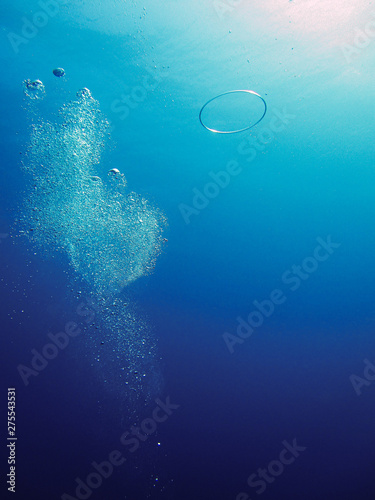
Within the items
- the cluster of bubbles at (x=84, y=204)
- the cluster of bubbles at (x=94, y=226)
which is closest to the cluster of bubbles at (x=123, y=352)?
the cluster of bubbles at (x=94, y=226)

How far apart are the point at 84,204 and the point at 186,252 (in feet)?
5.67

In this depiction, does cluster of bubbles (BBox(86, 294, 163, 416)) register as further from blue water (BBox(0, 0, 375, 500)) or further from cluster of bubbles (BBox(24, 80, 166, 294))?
cluster of bubbles (BBox(24, 80, 166, 294))

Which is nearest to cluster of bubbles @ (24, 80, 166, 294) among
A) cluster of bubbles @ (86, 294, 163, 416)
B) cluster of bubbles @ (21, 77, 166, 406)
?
cluster of bubbles @ (21, 77, 166, 406)

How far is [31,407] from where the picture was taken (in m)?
3.35

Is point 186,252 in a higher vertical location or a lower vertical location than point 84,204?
lower

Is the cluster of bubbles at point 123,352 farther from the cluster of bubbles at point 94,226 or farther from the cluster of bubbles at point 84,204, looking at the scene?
the cluster of bubbles at point 84,204

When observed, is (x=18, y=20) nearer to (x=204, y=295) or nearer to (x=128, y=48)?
(x=128, y=48)

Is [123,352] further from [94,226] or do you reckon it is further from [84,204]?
[84,204]

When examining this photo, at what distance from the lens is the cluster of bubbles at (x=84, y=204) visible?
11.8ft

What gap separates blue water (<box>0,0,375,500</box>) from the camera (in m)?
3.47

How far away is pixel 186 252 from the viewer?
4.03 metres

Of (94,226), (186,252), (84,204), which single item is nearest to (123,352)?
(186,252)

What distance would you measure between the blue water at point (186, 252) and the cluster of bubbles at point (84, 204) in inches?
1.1

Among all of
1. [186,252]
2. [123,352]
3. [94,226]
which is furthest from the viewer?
[186,252]
